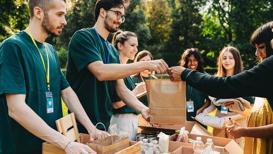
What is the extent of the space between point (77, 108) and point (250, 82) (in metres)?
1.20

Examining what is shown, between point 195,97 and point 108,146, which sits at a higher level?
point 108,146

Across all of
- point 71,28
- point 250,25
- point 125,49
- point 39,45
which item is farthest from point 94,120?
point 71,28

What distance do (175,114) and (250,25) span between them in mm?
23906

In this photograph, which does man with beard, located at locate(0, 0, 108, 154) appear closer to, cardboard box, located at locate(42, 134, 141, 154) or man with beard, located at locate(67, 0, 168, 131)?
cardboard box, located at locate(42, 134, 141, 154)

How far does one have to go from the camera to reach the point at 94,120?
9.62 feet

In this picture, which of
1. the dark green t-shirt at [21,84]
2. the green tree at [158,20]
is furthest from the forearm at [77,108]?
the green tree at [158,20]

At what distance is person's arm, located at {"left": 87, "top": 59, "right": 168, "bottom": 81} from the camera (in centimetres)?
278

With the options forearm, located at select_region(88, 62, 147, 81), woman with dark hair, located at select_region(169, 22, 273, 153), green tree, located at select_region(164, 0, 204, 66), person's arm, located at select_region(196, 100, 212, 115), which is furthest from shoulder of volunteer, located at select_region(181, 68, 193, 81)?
green tree, located at select_region(164, 0, 204, 66)

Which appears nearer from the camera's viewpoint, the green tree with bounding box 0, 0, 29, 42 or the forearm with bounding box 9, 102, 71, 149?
the forearm with bounding box 9, 102, 71, 149

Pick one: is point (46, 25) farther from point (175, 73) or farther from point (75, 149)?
point (175, 73)

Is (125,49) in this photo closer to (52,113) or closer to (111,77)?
(111,77)

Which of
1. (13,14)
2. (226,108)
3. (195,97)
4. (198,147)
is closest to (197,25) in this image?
(13,14)

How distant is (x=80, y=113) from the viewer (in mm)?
2598

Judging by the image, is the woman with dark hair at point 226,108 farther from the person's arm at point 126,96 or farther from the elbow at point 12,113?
the elbow at point 12,113
